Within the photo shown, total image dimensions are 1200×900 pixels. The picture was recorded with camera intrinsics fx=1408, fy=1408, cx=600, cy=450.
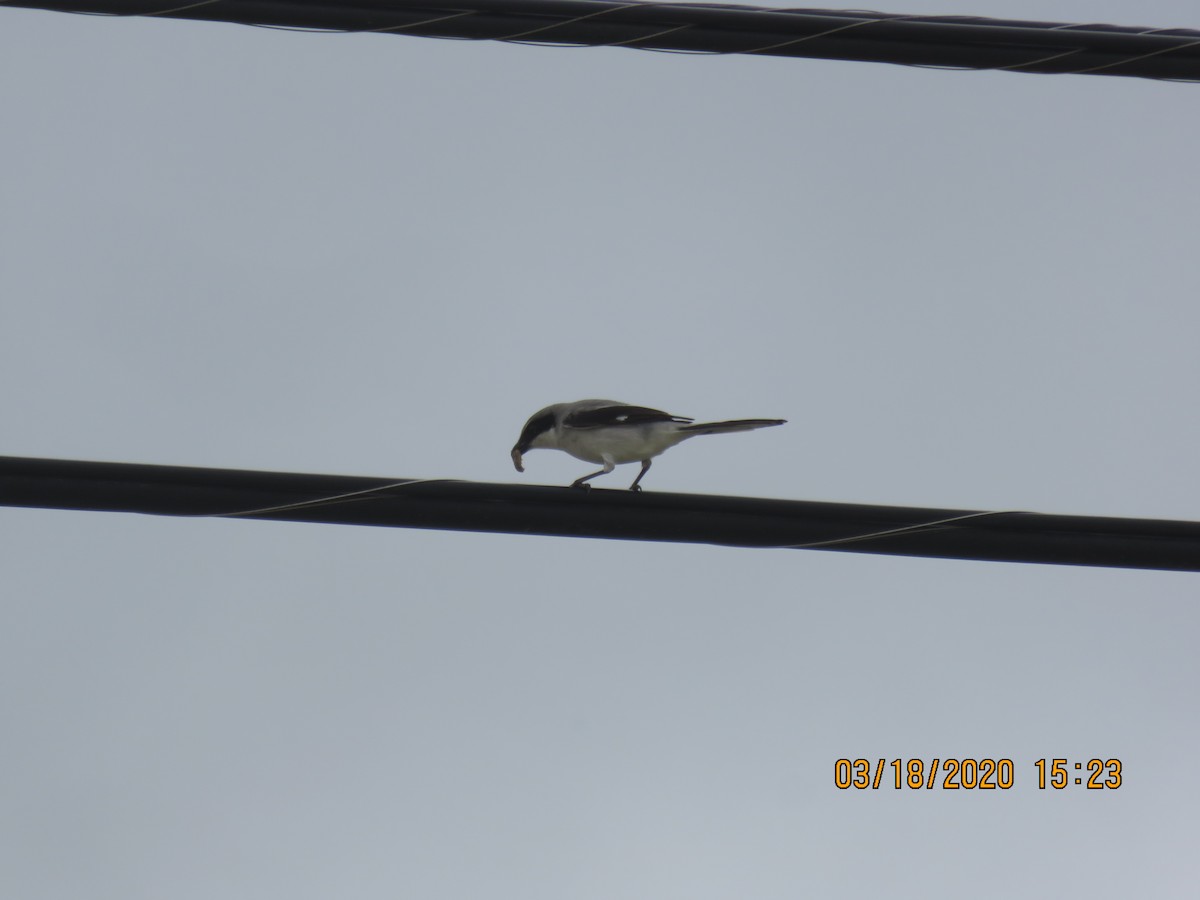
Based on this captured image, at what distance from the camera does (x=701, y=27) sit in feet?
19.9

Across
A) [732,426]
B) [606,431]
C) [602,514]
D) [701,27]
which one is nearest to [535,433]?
[606,431]

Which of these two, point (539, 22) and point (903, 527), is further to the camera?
point (539, 22)

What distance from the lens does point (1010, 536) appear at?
Result: 16.9ft

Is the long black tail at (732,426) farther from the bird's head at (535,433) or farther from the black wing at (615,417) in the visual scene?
the bird's head at (535,433)

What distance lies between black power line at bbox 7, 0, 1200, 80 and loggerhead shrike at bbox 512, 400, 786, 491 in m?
2.20

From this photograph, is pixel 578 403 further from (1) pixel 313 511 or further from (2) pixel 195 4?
(1) pixel 313 511

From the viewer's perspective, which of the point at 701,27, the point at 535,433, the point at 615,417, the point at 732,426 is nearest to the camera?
the point at 701,27

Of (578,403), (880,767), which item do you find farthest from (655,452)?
(880,767)

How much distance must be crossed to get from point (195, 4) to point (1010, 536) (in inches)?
160

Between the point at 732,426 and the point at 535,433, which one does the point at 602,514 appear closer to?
the point at 732,426

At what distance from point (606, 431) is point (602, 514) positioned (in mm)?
3576

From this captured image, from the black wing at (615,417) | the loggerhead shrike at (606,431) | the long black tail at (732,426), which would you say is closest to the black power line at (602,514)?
the long black tail at (732,426)

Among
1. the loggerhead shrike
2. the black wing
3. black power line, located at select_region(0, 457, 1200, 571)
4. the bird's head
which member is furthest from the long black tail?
the bird's head

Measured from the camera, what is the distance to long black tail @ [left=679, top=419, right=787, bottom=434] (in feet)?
21.5
